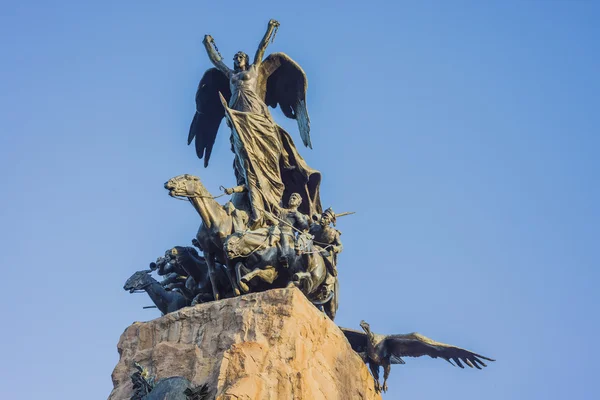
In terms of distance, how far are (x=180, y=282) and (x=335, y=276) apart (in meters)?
2.67

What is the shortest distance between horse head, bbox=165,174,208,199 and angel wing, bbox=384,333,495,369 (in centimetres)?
403

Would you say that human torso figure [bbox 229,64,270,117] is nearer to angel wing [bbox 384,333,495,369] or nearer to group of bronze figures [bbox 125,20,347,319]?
group of bronze figures [bbox 125,20,347,319]

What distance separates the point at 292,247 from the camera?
54.5 ft

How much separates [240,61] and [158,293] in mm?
5062

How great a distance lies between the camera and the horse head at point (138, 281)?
17.7m

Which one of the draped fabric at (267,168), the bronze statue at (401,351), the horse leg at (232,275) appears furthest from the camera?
the draped fabric at (267,168)

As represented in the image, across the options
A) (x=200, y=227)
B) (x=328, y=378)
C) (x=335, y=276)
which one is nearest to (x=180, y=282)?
(x=200, y=227)

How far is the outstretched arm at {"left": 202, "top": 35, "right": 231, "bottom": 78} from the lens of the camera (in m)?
20.4

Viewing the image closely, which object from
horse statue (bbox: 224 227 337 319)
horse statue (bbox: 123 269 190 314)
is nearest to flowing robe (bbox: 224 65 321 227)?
horse statue (bbox: 224 227 337 319)

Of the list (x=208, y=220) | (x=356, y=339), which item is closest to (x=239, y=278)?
(x=208, y=220)

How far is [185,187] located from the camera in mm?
16500

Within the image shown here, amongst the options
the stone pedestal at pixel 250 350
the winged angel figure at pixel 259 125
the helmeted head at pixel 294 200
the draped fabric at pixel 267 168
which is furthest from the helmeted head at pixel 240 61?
the stone pedestal at pixel 250 350

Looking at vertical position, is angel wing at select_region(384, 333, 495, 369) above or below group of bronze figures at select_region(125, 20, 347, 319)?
below

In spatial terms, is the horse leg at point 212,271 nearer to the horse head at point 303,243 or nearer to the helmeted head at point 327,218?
the horse head at point 303,243
